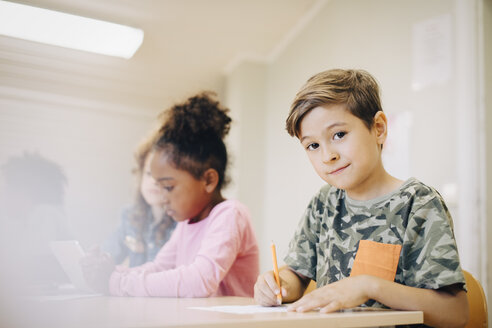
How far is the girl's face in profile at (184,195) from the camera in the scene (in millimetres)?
1021

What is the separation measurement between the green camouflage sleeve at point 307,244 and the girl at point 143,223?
0.43m

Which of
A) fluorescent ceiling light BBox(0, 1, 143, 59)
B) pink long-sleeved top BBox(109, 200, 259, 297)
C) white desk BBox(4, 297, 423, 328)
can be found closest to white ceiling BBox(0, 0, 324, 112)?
fluorescent ceiling light BBox(0, 1, 143, 59)

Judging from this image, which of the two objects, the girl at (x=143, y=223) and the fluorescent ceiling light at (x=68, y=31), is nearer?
the fluorescent ceiling light at (x=68, y=31)

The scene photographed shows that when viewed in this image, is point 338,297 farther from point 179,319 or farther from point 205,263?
point 205,263

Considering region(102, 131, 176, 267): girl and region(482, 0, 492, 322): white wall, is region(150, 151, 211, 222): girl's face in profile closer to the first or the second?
region(102, 131, 176, 267): girl

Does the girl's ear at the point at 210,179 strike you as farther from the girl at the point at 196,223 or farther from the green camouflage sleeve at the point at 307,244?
the green camouflage sleeve at the point at 307,244

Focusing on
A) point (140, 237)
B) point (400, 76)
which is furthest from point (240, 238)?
point (400, 76)

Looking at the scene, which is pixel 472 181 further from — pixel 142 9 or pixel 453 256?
pixel 142 9

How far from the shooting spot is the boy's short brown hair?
68 centimetres

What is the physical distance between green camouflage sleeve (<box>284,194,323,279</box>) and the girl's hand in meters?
0.34

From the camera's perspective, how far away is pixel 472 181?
1.18 m

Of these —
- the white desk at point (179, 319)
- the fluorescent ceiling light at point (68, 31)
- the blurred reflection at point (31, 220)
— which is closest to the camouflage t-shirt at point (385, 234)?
the white desk at point (179, 319)

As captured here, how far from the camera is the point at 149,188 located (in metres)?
1.15

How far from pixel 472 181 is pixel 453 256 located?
0.70 m
